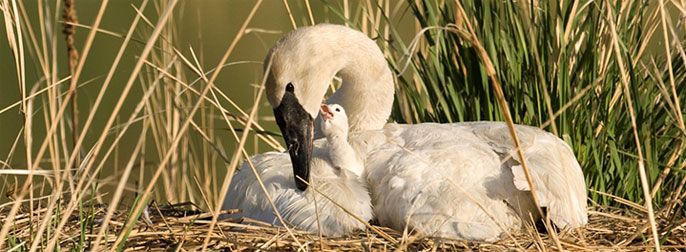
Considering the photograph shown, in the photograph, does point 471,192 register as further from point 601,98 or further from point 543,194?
point 601,98

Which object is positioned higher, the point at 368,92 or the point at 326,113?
the point at 326,113

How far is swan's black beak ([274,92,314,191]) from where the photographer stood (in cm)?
436

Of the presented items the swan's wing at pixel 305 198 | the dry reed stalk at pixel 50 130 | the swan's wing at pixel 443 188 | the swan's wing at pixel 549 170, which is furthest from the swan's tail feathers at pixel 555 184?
the dry reed stalk at pixel 50 130

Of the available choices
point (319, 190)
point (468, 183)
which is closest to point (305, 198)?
point (319, 190)

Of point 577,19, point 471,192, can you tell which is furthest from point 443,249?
point 577,19

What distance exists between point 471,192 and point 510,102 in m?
1.21

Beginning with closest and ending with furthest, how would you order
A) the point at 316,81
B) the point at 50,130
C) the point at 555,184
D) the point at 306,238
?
the point at 50,130 → the point at 306,238 → the point at 555,184 → the point at 316,81

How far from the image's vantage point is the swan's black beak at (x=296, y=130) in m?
4.36

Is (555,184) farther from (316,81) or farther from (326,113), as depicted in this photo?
Answer: (316,81)

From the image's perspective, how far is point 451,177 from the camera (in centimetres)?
412

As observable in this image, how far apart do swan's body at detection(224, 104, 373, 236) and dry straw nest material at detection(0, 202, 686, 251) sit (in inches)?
1.9

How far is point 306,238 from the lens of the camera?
4.01 meters

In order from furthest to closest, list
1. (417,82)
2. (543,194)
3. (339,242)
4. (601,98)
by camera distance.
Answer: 1. (417,82)
2. (601,98)
3. (543,194)
4. (339,242)

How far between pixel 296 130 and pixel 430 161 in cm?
62
